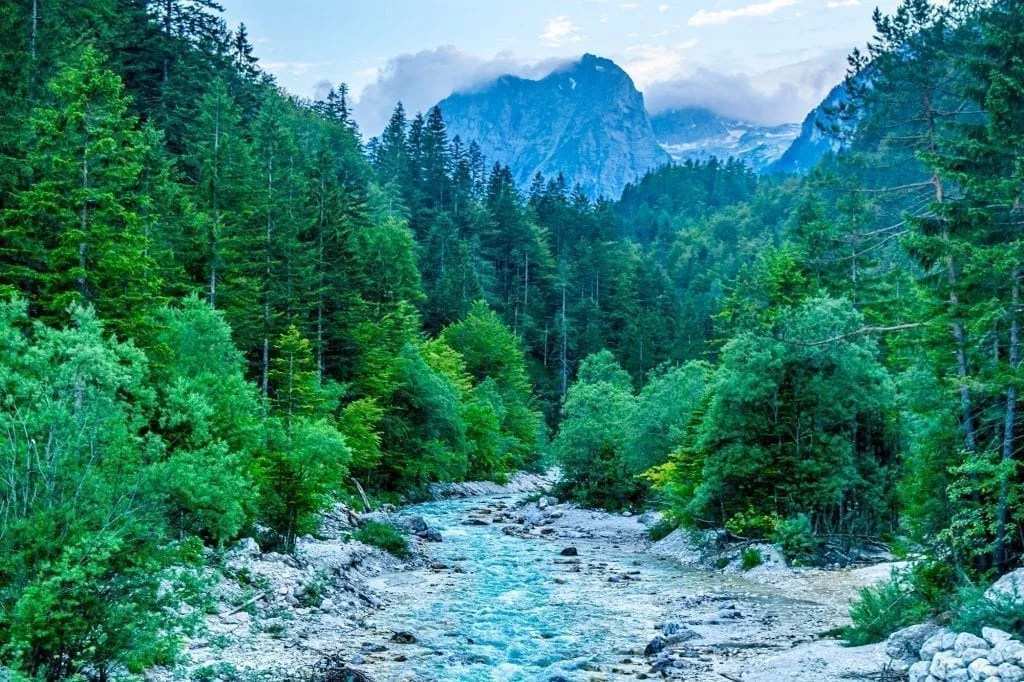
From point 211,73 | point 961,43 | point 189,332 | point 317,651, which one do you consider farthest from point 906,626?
point 211,73

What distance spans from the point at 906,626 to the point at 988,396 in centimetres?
558

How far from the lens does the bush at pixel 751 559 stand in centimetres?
2809

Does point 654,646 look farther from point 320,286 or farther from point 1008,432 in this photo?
point 320,286

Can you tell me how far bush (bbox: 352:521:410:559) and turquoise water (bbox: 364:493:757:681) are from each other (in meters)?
1.64

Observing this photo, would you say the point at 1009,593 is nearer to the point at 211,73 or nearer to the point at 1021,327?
the point at 1021,327

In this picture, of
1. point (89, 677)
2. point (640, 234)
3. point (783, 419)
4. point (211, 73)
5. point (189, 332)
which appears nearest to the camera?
point (89, 677)

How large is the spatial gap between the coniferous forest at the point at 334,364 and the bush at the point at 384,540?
2215 mm

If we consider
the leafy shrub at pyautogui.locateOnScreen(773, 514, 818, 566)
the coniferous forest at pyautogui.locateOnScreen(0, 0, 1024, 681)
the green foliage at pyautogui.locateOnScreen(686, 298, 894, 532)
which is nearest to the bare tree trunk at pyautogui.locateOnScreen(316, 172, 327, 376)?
the coniferous forest at pyautogui.locateOnScreen(0, 0, 1024, 681)

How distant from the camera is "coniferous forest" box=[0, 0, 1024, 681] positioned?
12992 millimetres

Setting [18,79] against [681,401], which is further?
[681,401]

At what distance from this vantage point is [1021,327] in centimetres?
1672

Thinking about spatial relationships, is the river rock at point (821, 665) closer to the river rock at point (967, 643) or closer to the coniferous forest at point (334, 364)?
the coniferous forest at point (334, 364)

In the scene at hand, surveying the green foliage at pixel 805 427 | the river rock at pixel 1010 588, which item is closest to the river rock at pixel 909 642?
the river rock at pixel 1010 588

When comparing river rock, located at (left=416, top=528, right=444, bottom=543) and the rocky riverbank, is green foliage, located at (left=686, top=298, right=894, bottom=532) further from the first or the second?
river rock, located at (left=416, top=528, right=444, bottom=543)
